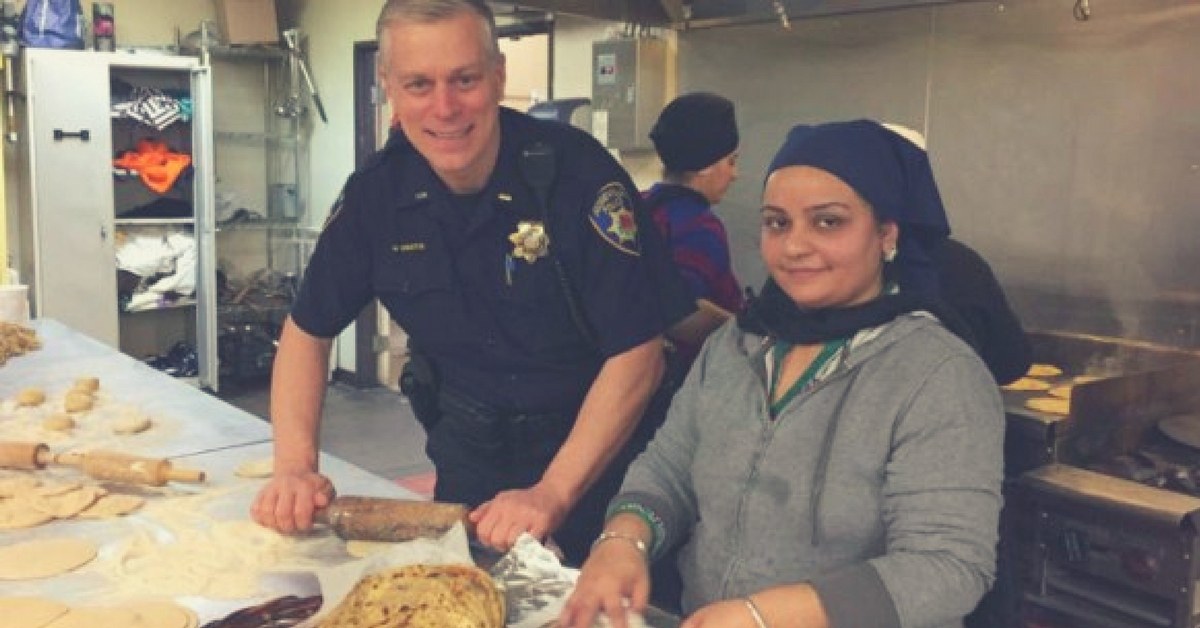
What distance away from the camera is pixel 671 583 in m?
1.87

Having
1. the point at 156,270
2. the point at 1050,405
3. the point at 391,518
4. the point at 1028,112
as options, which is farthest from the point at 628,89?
the point at 156,270

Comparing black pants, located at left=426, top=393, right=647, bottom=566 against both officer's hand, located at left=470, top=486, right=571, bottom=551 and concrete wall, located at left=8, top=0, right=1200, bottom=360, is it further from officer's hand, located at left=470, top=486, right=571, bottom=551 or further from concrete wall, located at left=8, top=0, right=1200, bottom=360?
concrete wall, located at left=8, top=0, right=1200, bottom=360

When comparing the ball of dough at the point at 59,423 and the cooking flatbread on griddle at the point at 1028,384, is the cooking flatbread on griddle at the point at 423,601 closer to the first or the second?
the ball of dough at the point at 59,423

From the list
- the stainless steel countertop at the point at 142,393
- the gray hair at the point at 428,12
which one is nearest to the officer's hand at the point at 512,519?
the gray hair at the point at 428,12

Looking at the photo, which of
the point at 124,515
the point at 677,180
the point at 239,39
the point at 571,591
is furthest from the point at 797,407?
the point at 239,39

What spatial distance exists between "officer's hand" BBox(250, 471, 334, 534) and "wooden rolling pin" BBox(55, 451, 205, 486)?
0.23 metres

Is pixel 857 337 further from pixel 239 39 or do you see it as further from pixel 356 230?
pixel 239 39

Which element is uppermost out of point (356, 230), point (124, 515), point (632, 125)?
point (632, 125)

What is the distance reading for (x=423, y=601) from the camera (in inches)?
50.3

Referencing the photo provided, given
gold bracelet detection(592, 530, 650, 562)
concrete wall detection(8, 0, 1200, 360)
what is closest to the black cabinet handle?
concrete wall detection(8, 0, 1200, 360)

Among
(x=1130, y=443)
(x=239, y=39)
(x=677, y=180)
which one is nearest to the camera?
(x=1130, y=443)

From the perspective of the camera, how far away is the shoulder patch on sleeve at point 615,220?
1.85 meters

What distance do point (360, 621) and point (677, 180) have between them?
171 cm

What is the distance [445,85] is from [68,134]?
4706 mm
